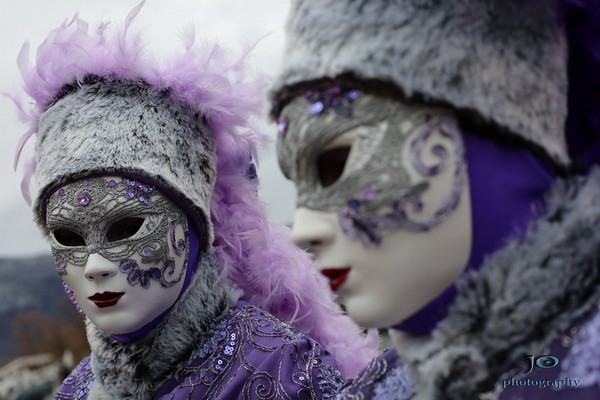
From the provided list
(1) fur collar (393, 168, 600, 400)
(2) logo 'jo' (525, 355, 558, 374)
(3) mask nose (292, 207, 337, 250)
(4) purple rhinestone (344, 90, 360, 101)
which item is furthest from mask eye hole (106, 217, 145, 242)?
(2) logo 'jo' (525, 355, 558, 374)

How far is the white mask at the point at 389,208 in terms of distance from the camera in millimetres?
1232

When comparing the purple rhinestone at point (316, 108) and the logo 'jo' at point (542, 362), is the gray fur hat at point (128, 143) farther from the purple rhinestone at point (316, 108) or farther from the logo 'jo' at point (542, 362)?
the logo 'jo' at point (542, 362)

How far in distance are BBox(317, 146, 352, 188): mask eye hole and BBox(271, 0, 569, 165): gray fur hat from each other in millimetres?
125

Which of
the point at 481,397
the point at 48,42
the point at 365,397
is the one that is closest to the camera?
the point at 481,397

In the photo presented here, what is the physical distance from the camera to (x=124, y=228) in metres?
2.32

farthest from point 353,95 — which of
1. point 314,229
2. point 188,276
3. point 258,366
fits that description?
point 188,276

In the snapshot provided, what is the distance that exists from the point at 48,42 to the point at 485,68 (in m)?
1.79

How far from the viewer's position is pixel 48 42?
257 cm

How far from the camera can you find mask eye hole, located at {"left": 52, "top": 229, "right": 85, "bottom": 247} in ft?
7.80

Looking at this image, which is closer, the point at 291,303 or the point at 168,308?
the point at 168,308

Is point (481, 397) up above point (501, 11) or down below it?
below

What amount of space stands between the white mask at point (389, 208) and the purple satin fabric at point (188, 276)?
114cm

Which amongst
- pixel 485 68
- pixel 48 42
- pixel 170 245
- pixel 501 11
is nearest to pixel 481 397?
pixel 485 68

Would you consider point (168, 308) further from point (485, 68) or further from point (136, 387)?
point (485, 68)
